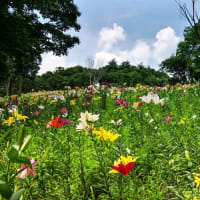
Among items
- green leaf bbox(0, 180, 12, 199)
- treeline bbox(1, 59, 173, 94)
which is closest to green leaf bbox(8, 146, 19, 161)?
green leaf bbox(0, 180, 12, 199)

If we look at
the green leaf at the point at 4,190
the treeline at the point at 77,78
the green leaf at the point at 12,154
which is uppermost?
the treeline at the point at 77,78

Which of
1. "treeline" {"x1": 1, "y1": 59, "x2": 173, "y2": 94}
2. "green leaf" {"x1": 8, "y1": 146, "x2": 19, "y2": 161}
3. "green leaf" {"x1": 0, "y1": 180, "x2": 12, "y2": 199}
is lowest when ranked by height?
"green leaf" {"x1": 0, "y1": 180, "x2": 12, "y2": 199}

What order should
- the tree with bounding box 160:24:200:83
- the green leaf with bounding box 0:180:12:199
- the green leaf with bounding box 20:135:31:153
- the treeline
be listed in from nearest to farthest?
the green leaf with bounding box 0:180:12:199, the green leaf with bounding box 20:135:31:153, the tree with bounding box 160:24:200:83, the treeline

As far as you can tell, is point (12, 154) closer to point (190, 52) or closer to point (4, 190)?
point (4, 190)

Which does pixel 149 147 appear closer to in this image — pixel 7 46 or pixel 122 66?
pixel 7 46

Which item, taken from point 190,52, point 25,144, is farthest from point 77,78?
point 25,144

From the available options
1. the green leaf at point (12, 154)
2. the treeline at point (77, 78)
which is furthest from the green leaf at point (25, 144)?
the treeline at point (77, 78)

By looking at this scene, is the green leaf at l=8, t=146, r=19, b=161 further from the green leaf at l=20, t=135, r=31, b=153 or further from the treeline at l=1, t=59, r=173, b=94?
the treeline at l=1, t=59, r=173, b=94

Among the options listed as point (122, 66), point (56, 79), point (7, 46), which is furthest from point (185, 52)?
point (7, 46)

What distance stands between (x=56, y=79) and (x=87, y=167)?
3542 cm

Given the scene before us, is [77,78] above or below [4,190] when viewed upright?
above

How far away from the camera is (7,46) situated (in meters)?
5.79

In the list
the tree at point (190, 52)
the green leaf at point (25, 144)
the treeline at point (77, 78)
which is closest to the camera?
the green leaf at point (25, 144)

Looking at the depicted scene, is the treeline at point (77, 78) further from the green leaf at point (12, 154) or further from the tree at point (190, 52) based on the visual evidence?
the green leaf at point (12, 154)
